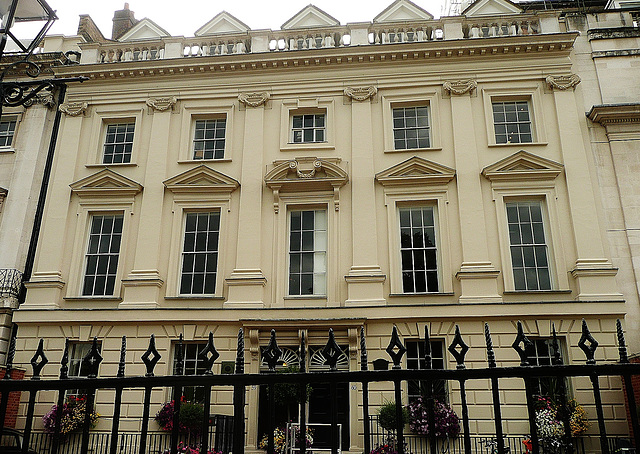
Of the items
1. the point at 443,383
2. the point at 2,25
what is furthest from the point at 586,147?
the point at 2,25

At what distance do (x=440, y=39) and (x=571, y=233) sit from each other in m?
8.01

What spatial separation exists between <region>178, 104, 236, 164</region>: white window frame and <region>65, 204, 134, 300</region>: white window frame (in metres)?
2.65

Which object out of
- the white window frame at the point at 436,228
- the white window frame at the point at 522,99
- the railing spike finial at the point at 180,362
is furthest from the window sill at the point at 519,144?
the railing spike finial at the point at 180,362

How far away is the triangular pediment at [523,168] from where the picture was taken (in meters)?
16.8

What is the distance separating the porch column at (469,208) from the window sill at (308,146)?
417 cm

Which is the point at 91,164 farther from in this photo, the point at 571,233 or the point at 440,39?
the point at 571,233

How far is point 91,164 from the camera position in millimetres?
18922

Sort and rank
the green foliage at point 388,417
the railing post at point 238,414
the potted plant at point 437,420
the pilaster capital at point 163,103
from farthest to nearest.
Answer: the pilaster capital at point 163,103, the green foliage at point 388,417, the potted plant at point 437,420, the railing post at point 238,414

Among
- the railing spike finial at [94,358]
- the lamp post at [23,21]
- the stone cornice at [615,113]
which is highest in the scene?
the stone cornice at [615,113]

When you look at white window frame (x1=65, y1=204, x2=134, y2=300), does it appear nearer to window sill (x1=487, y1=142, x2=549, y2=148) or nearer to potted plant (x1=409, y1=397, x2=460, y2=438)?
potted plant (x1=409, y1=397, x2=460, y2=438)

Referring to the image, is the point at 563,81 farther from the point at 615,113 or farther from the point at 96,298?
the point at 96,298

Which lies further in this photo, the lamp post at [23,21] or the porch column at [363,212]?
the porch column at [363,212]

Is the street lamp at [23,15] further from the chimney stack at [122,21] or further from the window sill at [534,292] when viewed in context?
the chimney stack at [122,21]

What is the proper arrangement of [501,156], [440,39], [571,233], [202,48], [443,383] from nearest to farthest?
1. [443,383]
2. [571,233]
3. [501,156]
4. [440,39]
5. [202,48]
